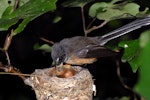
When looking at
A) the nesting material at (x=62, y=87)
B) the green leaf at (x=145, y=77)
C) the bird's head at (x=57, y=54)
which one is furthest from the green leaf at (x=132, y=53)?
the green leaf at (x=145, y=77)

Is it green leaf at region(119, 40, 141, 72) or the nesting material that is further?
the nesting material

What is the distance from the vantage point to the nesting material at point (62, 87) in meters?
3.07

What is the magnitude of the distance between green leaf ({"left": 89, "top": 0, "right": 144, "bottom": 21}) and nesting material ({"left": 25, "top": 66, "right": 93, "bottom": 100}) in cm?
77

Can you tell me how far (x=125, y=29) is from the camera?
3.16 meters

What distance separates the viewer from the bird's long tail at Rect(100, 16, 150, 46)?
8.83 ft

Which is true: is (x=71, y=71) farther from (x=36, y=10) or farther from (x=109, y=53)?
(x=36, y=10)

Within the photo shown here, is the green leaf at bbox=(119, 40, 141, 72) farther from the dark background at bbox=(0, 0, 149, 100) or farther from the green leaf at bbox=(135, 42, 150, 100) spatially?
the green leaf at bbox=(135, 42, 150, 100)

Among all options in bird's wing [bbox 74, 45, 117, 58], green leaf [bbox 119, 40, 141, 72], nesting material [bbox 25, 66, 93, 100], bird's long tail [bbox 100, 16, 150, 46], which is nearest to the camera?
green leaf [bbox 119, 40, 141, 72]

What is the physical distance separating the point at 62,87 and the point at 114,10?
1.02m

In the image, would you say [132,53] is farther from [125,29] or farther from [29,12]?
[125,29]

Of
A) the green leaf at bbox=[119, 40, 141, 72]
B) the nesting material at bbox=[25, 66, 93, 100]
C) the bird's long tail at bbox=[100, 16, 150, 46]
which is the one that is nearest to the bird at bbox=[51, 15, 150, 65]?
the bird's long tail at bbox=[100, 16, 150, 46]

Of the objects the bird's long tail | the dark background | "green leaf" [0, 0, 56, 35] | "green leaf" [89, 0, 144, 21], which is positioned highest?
"green leaf" [0, 0, 56, 35]

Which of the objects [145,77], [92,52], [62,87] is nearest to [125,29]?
[92,52]

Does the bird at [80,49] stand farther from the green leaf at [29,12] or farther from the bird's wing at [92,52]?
the green leaf at [29,12]
